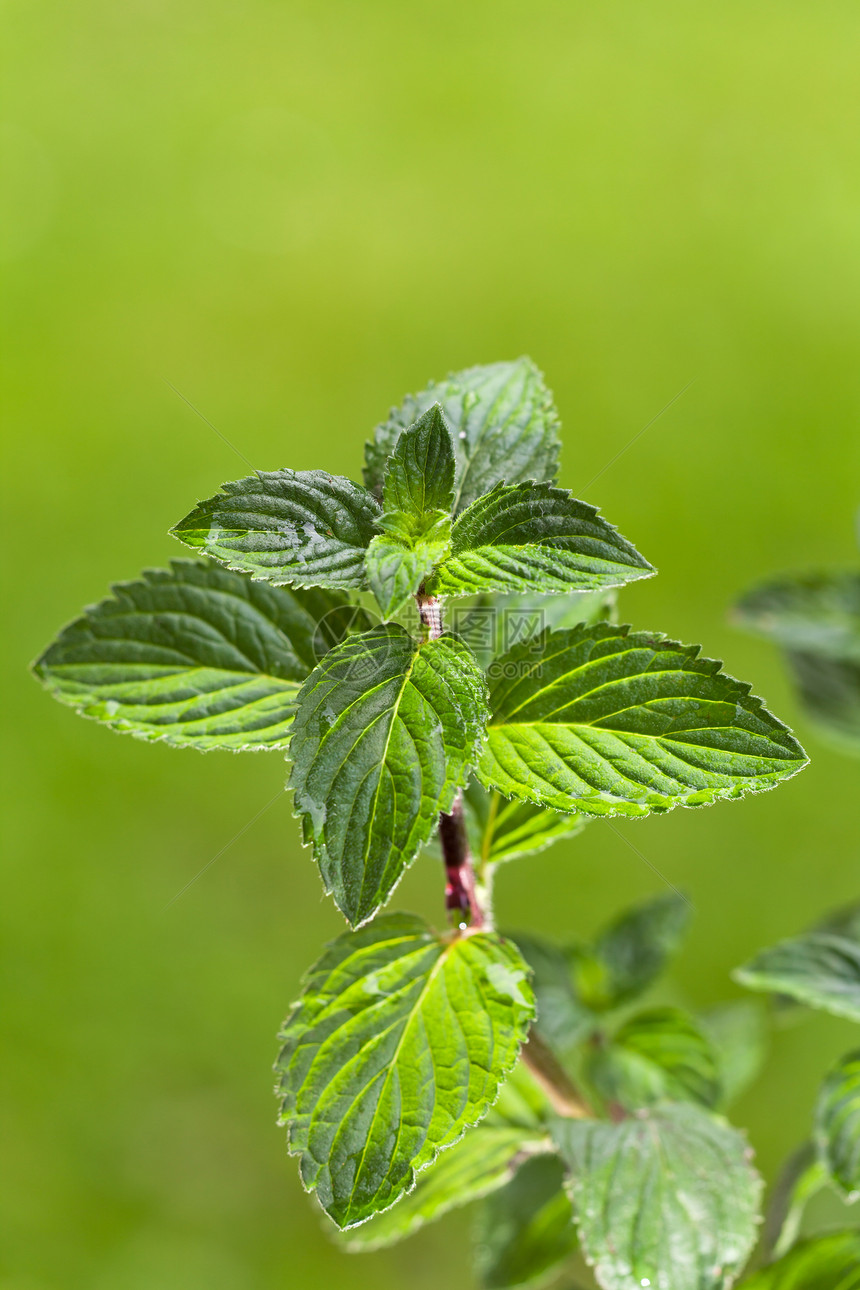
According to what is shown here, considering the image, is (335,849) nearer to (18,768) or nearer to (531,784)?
(531,784)

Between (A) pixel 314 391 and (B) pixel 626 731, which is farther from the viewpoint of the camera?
(A) pixel 314 391

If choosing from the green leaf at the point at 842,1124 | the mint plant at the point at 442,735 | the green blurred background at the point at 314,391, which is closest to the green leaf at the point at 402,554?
the mint plant at the point at 442,735

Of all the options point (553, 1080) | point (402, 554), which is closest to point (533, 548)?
point (402, 554)

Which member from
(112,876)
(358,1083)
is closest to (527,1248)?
(358,1083)

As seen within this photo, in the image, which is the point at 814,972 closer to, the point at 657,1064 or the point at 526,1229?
the point at 657,1064

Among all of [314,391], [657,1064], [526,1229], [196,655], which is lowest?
[526,1229]

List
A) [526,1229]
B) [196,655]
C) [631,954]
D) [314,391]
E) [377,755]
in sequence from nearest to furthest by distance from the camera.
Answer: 1. [377,755]
2. [196,655]
3. [526,1229]
4. [631,954]
5. [314,391]

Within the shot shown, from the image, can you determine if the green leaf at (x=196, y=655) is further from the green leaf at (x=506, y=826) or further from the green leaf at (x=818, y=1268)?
the green leaf at (x=818, y=1268)
